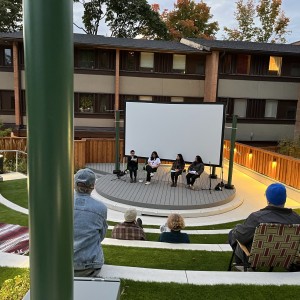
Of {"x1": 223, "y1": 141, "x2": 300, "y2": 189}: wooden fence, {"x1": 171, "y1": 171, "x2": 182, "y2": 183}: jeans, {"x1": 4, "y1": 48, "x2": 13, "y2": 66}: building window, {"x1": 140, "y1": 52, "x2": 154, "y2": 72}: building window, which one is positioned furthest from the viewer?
{"x1": 140, "y1": 52, "x2": 154, "y2": 72}: building window

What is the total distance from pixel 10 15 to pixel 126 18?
12148 mm

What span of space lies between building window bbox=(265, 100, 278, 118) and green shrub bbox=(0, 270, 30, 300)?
879 inches

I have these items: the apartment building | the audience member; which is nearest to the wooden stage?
the audience member

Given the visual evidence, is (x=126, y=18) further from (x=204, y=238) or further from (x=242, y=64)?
(x=204, y=238)

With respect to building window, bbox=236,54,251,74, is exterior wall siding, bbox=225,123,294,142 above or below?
below

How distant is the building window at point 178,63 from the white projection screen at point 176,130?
9.49m

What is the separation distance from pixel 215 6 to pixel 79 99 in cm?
2586

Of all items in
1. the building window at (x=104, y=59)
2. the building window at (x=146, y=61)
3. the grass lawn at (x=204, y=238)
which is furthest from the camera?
the building window at (x=146, y=61)

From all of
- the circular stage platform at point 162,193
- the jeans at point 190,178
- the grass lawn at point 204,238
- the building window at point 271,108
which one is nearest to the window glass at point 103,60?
the circular stage platform at point 162,193

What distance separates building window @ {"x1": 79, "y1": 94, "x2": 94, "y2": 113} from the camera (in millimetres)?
21419

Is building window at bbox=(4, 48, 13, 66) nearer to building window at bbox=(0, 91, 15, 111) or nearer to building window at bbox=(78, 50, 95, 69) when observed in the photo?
building window at bbox=(0, 91, 15, 111)

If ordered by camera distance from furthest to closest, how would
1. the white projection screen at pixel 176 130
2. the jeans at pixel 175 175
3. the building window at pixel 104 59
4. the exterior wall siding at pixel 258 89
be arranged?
the exterior wall siding at pixel 258 89
the building window at pixel 104 59
the jeans at pixel 175 175
the white projection screen at pixel 176 130

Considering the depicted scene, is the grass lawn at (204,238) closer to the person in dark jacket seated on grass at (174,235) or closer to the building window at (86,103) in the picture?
the person in dark jacket seated on grass at (174,235)

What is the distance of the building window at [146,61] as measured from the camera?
71.5ft
